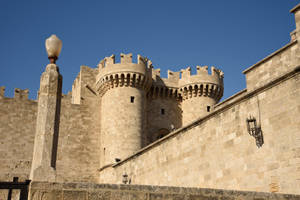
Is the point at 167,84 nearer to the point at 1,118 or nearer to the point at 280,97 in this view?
the point at 1,118

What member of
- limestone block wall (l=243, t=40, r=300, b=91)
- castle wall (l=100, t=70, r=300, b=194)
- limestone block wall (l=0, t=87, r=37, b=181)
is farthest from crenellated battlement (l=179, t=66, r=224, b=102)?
limestone block wall (l=243, t=40, r=300, b=91)

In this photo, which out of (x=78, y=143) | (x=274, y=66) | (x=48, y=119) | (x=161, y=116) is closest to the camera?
(x=48, y=119)

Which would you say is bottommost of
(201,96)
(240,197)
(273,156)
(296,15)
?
(240,197)

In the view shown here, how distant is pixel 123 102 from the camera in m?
22.2

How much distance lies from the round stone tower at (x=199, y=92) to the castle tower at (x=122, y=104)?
2.83m

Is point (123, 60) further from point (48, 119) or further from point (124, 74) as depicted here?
point (48, 119)

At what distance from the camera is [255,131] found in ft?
31.9

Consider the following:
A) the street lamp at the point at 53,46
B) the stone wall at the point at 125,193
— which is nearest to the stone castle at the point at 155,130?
the stone wall at the point at 125,193

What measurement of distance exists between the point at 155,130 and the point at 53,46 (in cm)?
1690

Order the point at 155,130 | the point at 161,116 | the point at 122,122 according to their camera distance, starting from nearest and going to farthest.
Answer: the point at 122,122 < the point at 155,130 < the point at 161,116

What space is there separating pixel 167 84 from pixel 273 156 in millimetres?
16411

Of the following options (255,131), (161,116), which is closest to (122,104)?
(161,116)

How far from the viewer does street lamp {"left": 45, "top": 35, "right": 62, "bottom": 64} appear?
24.9ft

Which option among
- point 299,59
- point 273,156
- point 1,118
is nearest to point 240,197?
point 273,156
